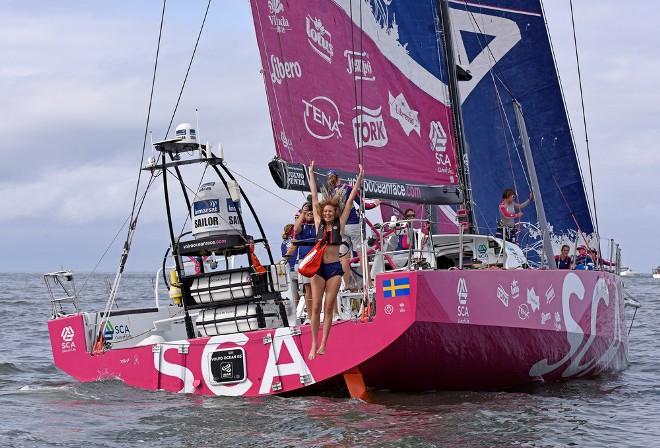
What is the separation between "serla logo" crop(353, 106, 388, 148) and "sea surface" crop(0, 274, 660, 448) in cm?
268

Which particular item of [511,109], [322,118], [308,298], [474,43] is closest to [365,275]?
[308,298]

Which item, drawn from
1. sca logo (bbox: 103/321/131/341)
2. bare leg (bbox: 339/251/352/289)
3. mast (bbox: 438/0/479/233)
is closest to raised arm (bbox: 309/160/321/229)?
bare leg (bbox: 339/251/352/289)

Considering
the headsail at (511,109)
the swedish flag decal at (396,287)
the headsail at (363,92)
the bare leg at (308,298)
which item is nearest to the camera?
the swedish flag decal at (396,287)

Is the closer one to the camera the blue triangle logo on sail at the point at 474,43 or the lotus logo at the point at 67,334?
the lotus logo at the point at 67,334

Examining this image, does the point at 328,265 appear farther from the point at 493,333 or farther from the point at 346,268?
the point at 493,333

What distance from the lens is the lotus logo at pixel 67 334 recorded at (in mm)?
11172

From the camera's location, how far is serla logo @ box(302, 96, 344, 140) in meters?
10.5

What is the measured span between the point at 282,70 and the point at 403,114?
143cm

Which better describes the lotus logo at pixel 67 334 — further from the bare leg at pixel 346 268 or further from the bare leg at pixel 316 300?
the bare leg at pixel 316 300

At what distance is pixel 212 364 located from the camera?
386 inches

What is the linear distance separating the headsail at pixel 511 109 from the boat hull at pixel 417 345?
12.4 feet

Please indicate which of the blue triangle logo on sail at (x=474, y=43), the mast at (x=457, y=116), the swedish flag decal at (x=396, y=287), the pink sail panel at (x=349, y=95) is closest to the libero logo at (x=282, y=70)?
the pink sail panel at (x=349, y=95)

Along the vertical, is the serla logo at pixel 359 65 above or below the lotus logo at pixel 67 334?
above

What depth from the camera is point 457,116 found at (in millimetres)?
11492
